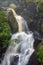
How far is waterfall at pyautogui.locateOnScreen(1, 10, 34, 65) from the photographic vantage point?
15.2 m

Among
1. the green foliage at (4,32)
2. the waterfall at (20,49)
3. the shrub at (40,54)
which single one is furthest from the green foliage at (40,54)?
the green foliage at (4,32)

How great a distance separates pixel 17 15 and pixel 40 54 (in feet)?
18.6

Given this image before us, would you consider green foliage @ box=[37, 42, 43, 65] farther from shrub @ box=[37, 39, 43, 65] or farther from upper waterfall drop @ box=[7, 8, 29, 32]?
upper waterfall drop @ box=[7, 8, 29, 32]

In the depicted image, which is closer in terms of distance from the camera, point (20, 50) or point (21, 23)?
point (20, 50)

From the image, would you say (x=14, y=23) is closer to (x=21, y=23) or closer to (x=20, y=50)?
(x=21, y=23)

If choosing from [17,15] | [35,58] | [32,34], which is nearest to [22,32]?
[32,34]

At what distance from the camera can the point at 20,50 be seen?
52.3ft

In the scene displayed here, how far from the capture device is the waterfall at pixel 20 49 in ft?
49.9

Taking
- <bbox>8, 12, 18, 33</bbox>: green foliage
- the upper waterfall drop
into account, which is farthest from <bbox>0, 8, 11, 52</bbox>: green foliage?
the upper waterfall drop

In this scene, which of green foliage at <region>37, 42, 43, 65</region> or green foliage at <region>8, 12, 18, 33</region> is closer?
green foliage at <region>37, 42, 43, 65</region>

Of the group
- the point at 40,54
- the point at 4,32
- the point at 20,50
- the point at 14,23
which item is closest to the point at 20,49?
the point at 20,50

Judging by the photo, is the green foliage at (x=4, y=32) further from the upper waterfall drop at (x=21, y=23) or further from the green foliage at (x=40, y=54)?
the green foliage at (x=40, y=54)

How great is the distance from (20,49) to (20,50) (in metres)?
0.08

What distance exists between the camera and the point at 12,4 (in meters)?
21.7
